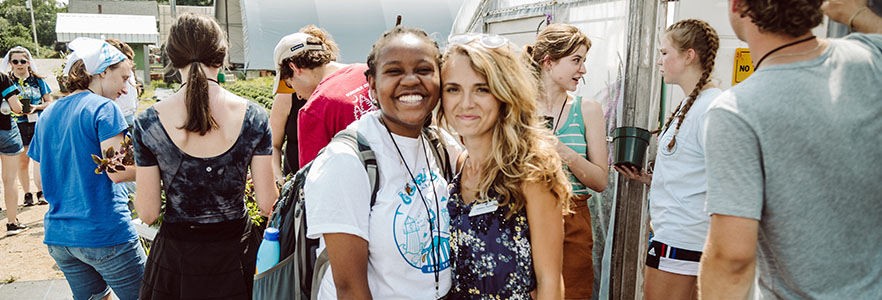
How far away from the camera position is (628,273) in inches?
148

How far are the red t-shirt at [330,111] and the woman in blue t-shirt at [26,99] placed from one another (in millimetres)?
6326

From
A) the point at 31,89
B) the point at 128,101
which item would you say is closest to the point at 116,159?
the point at 128,101

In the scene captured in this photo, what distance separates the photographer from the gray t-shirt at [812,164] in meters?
1.40

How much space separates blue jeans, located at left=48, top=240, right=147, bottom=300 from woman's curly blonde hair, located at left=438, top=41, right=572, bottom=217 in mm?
2471

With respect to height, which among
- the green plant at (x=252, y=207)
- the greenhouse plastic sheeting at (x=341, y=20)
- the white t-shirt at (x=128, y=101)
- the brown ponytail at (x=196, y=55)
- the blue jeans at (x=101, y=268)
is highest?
the greenhouse plastic sheeting at (x=341, y=20)

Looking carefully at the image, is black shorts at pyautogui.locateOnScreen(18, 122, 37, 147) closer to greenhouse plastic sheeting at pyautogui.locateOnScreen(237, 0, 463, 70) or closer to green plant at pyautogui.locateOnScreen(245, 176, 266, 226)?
green plant at pyautogui.locateOnScreen(245, 176, 266, 226)

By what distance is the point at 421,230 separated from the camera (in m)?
Result: 1.76

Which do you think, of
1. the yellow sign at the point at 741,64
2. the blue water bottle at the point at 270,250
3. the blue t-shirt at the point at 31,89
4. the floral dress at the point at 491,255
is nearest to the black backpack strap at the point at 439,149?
the floral dress at the point at 491,255

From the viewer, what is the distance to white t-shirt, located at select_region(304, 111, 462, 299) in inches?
62.5

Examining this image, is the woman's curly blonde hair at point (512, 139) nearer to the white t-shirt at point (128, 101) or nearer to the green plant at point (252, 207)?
the green plant at point (252, 207)

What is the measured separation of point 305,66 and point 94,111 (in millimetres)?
1239

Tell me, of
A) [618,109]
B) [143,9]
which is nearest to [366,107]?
[618,109]

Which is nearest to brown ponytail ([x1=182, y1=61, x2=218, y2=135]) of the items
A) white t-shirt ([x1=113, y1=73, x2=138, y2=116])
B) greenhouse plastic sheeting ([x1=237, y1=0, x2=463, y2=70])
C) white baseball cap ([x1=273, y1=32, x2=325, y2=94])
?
white baseball cap ([x1=273, y1=32, x2=325, y2=94])

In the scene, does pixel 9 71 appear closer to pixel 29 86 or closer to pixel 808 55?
pixel 29 86
